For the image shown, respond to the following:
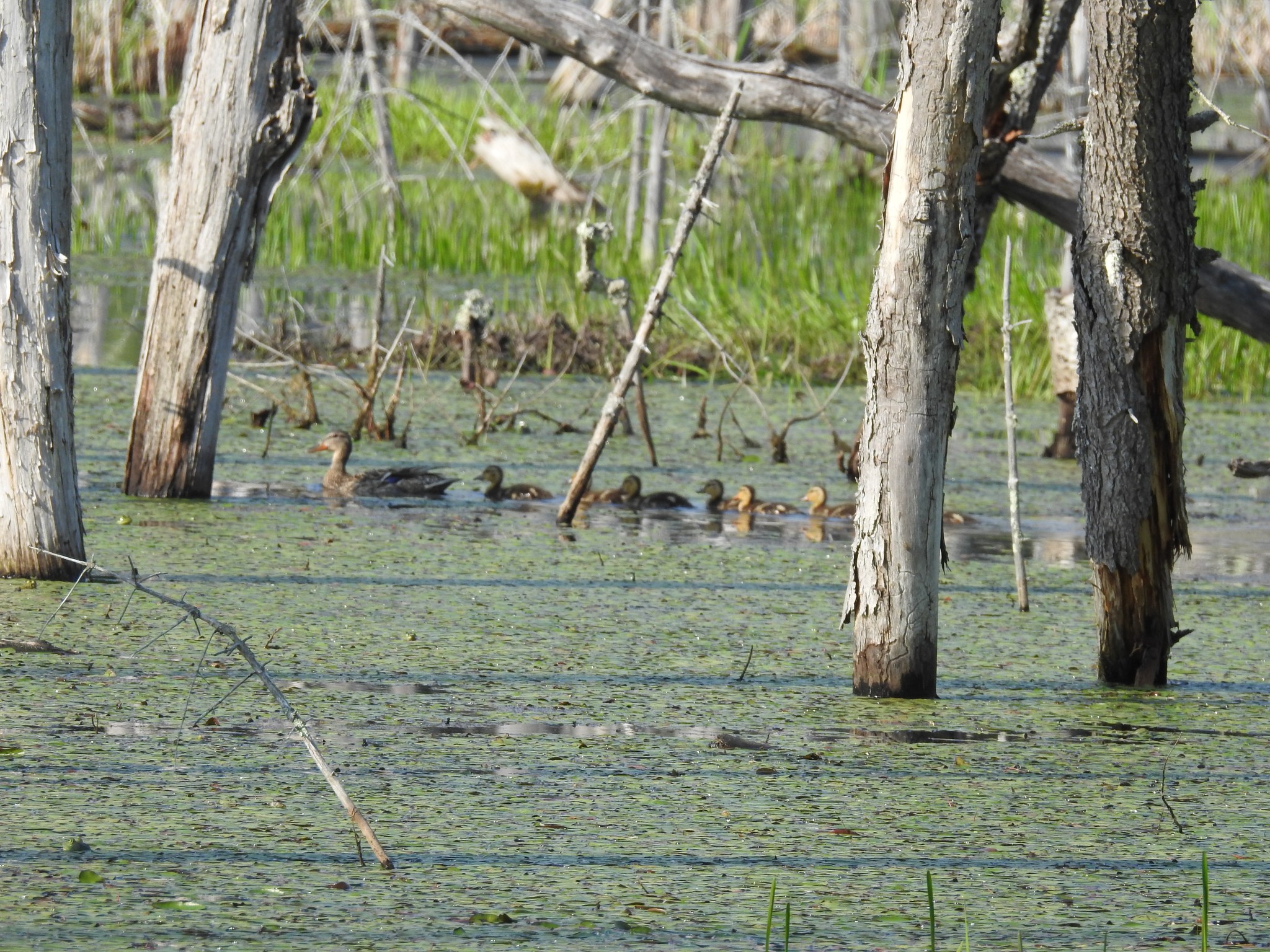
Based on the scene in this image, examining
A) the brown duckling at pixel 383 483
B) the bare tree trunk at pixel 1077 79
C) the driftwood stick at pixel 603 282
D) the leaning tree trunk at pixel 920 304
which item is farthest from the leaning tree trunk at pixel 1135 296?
the bare tree trunk at pixel 1077 79

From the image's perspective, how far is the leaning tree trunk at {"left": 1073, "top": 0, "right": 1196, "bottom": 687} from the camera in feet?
14.3

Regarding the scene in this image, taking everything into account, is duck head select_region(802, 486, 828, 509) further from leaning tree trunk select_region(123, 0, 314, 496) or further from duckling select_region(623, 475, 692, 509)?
leaning tree trunk select_region(123, 0, 314, 496)

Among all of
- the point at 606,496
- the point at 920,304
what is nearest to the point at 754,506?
the point at 606,496

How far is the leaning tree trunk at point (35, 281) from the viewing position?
16.7 feet

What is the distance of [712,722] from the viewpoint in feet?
14.5

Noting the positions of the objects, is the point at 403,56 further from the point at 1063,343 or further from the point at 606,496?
the point at 606,496

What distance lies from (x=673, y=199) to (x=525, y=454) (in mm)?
7138

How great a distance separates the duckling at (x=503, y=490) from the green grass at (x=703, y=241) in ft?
4.47

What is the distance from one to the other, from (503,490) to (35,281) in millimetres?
2625

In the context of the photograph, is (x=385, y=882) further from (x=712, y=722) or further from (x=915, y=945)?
(x=712, y=722)

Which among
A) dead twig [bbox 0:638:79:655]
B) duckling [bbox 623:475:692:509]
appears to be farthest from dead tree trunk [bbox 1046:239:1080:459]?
dead twig [bbox 0:638:79:655]

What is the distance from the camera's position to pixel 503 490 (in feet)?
24.5

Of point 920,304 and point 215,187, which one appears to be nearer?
point 920,304

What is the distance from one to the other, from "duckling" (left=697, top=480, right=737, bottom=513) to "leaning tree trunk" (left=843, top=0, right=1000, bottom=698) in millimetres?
3030
